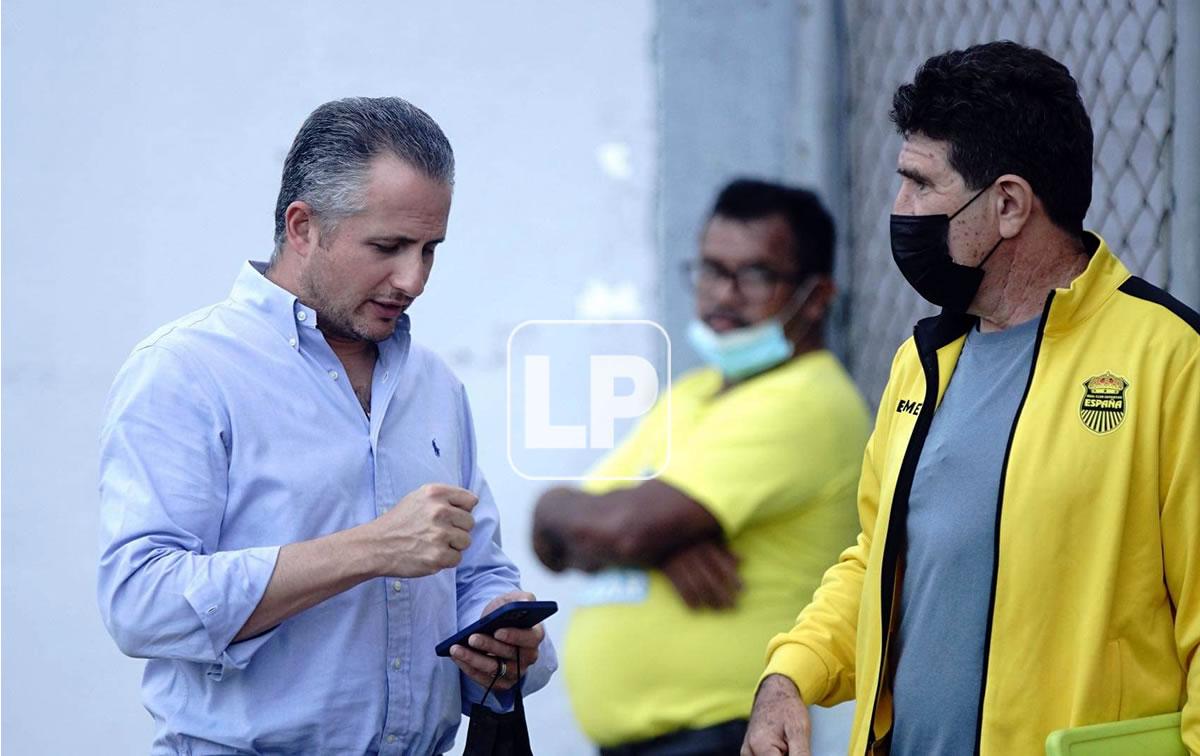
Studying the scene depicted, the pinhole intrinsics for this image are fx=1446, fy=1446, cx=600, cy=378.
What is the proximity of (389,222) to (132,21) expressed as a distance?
122 cm

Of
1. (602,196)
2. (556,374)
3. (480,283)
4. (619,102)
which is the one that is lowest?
(556,374)

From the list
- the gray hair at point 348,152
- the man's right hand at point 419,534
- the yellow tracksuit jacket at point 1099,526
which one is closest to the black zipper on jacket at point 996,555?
the yellow tracksuit jacket at point 1099,526

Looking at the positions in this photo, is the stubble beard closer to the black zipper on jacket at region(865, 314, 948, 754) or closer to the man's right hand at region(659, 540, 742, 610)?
the black zipper on jacket at region(865, 314, 948, 754)

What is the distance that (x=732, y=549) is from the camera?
10.2 feet

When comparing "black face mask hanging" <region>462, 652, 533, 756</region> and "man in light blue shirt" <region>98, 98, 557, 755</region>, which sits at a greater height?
"man in light blue shirt" <region>98, 98, 557, 755</region>

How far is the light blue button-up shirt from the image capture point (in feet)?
6.50

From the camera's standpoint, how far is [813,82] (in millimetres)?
3287

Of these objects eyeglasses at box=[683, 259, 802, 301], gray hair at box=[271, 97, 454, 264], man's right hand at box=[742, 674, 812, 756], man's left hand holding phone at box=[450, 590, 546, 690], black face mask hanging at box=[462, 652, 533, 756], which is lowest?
black face mask hanging at box=[462, 652, 533, 756]

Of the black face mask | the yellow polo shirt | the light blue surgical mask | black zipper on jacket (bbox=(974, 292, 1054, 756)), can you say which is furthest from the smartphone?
the light blue surgical mask

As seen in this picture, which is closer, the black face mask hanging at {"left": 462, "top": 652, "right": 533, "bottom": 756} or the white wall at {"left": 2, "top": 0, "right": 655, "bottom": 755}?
the black face mask hanging at {"left": 462, "top": 652, "right": 533, "bottom": 756}

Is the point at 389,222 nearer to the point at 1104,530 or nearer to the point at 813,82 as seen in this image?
the point at 1104,530

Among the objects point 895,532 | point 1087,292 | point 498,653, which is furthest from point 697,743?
point 1087,292

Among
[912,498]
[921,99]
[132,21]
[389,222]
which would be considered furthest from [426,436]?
[132,21]

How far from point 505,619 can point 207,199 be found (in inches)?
54.5
